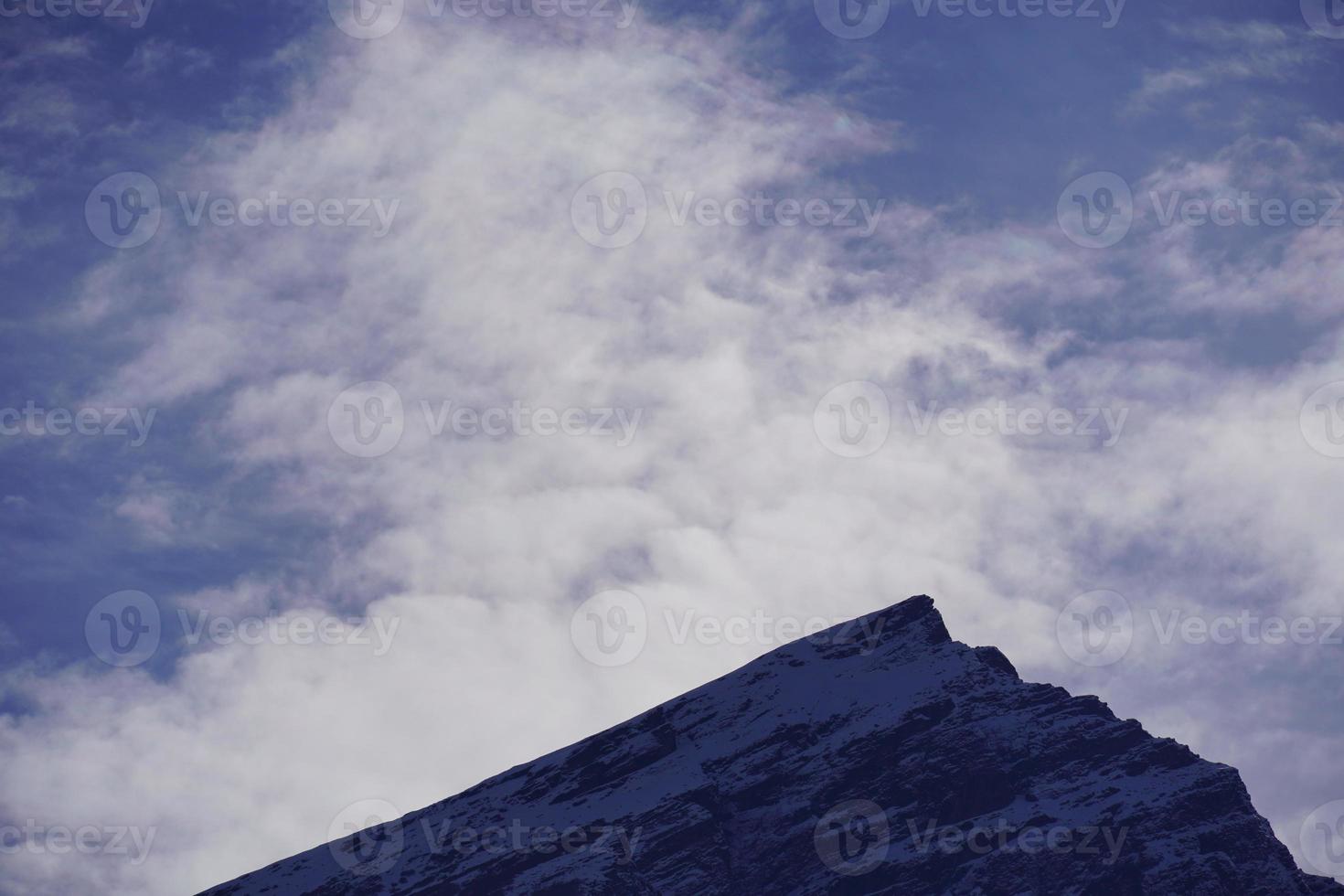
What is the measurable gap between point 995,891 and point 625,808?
1452 inches

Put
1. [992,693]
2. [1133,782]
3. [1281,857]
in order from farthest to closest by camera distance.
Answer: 1. [992,693]
2. [1133,782]
3. [1281,857]

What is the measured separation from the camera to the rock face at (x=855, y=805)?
115 meters

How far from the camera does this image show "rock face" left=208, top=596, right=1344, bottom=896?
11475cm

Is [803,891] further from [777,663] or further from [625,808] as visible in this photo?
[777,663]

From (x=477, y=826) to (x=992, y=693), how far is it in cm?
5170

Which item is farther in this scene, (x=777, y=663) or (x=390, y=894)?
(x=777, y=663)

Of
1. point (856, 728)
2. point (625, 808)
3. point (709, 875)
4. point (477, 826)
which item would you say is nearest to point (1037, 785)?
point (856, 728)

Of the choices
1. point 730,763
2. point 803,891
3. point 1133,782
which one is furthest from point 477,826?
point 1133,782

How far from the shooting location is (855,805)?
129 metres

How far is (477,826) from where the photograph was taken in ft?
475

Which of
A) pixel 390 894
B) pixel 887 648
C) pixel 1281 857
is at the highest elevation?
pixel 887 648

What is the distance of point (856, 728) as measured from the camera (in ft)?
443

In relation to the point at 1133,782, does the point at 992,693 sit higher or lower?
higher

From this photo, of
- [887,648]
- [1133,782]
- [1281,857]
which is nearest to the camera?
[1281,857]
